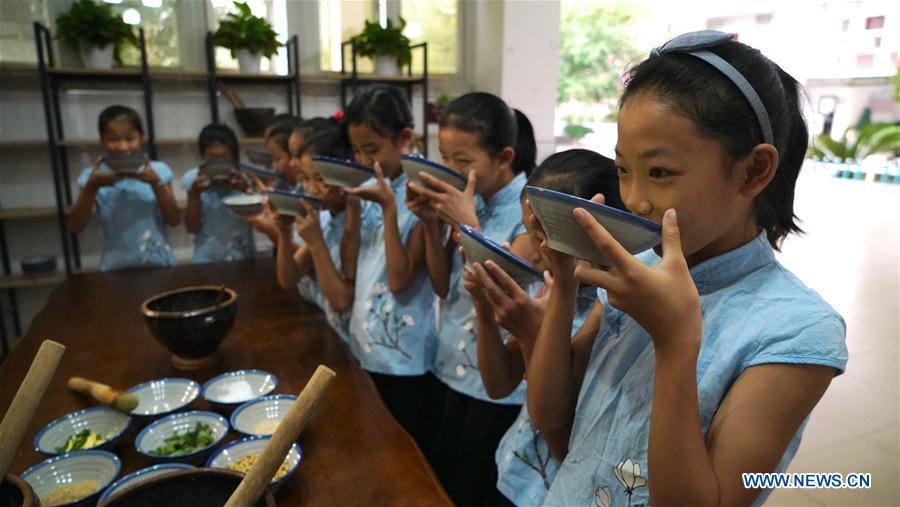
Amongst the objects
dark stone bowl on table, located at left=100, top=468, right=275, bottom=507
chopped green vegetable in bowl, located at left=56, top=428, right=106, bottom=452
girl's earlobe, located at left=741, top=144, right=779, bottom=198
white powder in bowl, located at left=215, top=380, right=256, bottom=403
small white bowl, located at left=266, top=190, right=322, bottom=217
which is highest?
Answer: girl's earlobe, located at left=741, top=144, right=779, bottom=198

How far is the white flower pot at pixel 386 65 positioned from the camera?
12.8 ft

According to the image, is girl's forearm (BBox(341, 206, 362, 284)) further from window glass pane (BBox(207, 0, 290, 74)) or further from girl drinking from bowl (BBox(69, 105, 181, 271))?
window glass pane (BBox(207, 0, 290, 74))

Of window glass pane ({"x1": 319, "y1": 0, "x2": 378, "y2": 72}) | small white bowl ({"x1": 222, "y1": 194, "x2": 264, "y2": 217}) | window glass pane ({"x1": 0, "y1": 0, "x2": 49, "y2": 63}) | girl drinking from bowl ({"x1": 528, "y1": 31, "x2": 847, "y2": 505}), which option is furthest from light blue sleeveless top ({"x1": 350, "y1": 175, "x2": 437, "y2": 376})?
window glass pane ({"x1": 0, "y1": 0, "x2": 49, "y2": 63})

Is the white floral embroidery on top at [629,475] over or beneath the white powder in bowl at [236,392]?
over

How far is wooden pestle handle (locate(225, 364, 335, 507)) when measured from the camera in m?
0.71

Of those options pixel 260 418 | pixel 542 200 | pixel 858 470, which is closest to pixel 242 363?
pixel 260 418

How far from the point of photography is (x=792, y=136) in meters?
0.76

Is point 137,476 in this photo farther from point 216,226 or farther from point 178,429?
point 216,226

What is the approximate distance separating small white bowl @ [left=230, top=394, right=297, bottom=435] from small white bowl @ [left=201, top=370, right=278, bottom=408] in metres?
0.05

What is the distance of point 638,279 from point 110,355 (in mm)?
1448

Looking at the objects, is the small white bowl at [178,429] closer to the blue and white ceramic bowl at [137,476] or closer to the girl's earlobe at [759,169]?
Answer: the blue and white ceramic bowl at [137,476]

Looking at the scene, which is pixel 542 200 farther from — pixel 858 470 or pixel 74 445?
pixel 858 470

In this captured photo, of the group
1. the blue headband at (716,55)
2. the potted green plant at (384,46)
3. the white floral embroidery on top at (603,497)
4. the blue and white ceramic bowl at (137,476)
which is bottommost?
the blue and white ceramic bowl at (137,476)

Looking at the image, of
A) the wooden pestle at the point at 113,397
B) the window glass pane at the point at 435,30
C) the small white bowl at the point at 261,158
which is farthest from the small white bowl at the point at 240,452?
the window glass pane at the point at 435,30
